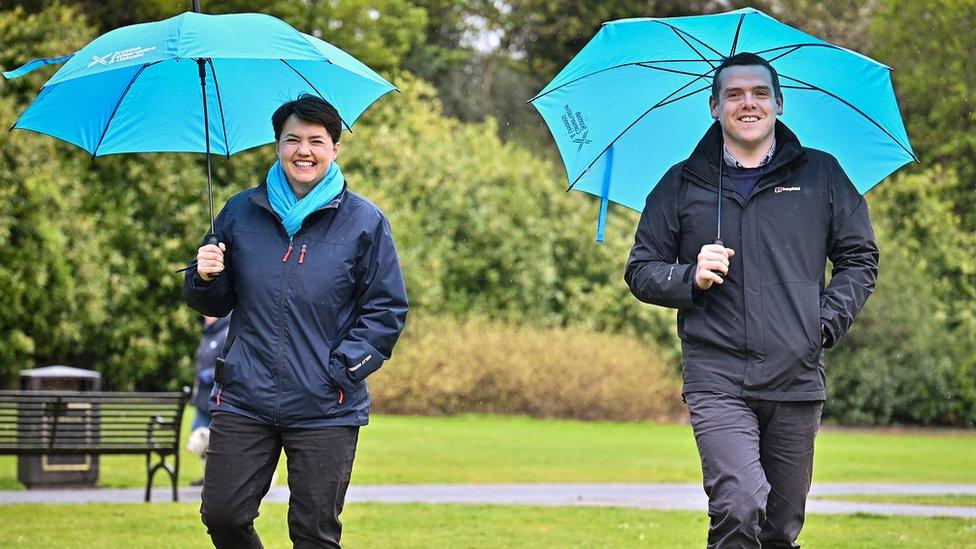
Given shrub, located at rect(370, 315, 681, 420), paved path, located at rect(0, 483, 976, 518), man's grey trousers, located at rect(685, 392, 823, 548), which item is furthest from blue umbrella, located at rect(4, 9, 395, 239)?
shrub, located at rect(370, 315, 681, 420)

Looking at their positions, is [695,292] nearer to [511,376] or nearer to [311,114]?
[311,114]

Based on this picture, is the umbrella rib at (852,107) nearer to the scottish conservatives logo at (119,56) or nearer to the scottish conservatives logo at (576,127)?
the scottish conservatives logo at (576,127)

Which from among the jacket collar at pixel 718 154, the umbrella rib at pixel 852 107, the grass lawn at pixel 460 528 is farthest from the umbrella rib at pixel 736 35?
the grass lawn at pixel 460 528

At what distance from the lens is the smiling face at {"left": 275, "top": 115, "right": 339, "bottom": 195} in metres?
5.57

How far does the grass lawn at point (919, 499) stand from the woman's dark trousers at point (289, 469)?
839cm

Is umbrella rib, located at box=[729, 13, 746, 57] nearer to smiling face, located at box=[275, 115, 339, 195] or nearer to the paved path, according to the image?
smiling face, located at box=[275, 115, 339, 195]

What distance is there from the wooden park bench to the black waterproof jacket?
700cm

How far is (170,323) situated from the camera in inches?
1016

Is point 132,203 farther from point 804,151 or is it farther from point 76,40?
point 804,151

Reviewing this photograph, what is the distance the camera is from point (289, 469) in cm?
543

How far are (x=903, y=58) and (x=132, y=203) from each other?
18.0 meters

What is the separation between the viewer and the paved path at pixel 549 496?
11836 mm

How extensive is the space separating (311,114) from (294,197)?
0.31 metres

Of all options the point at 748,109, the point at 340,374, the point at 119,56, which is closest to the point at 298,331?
the point at 340,374
